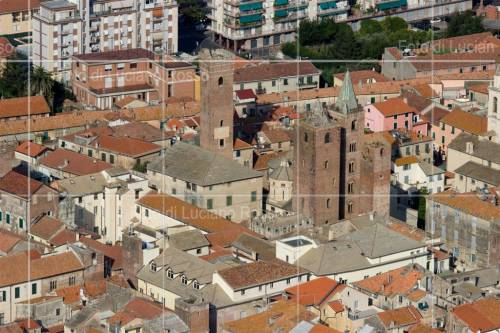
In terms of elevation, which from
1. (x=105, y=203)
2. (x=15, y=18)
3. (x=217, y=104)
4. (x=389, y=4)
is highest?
(x=389, y=4)

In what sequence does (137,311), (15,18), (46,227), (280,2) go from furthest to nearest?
(280,2), (15,18), (46,227), (137,311)

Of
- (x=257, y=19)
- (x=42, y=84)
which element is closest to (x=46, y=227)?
(x=42, y=84)

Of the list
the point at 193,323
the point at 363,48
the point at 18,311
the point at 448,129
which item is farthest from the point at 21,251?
the point at 363,48

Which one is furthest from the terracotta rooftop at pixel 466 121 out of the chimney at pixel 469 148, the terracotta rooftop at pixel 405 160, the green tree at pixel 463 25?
the green tree at pixel 463 25

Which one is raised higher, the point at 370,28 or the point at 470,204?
the point at 370,28

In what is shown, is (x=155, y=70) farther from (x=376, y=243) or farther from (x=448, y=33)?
(x=376, y=243)

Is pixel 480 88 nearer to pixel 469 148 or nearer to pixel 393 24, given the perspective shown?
pixel 469 148
